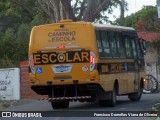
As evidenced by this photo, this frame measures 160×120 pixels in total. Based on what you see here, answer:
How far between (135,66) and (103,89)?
146 inches

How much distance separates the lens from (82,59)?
1803 centimetres

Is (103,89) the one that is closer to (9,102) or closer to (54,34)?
(54,34)

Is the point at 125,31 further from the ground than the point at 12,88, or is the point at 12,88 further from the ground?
the point at 125,31

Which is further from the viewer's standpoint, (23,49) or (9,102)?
(23,49)

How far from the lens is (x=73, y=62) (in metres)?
18.1

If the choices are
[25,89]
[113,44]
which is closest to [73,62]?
[113,44]

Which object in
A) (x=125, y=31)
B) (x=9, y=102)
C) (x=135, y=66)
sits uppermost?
(x=125, y=31)

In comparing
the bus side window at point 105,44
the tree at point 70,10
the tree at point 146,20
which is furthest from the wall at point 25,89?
the tree at point 146,20

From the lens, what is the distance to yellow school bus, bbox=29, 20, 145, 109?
1806 cm

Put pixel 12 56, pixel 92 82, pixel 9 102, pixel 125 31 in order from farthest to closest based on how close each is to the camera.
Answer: pixel 12 56, pixel 9 102, pixel 125 31, pixel 92 82

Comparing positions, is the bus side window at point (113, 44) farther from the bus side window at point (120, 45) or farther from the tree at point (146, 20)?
the tree at point (146, 20)

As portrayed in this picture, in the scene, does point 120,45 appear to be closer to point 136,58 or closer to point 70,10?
point 136,58

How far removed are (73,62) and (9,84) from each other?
292 inches

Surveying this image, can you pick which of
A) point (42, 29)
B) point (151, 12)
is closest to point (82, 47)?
point (42, 29)
